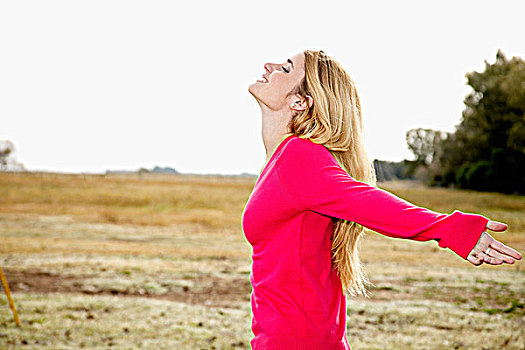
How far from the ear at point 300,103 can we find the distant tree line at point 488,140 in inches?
1287

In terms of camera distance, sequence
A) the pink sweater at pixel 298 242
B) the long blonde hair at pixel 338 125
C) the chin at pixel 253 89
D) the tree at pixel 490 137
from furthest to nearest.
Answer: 1. the tree at pixel 490 137
2. the chin at pixel 253 89
3. the long blonde hair at pixel 338 125
4. the pink sweater at pixel 298 242

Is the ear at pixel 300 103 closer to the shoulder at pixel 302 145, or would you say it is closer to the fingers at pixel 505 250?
the shoulder at pixel 302 145

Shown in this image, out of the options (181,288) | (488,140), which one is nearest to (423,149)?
(488,140)

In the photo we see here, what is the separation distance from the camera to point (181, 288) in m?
9.58

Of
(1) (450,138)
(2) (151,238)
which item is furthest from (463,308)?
(1) (450,138)

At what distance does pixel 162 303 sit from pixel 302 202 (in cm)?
697

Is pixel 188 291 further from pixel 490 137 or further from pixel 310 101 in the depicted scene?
pixel 490 137

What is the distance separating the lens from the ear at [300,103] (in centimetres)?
194

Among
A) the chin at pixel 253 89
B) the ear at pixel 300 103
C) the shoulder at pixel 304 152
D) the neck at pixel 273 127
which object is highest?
the chin at pixel 253 89

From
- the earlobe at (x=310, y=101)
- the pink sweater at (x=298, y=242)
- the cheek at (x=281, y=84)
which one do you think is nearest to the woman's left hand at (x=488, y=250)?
the pink sweater at (x=298, y=242)

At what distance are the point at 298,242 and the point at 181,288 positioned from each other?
805cm

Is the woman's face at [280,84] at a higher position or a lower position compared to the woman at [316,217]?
higher

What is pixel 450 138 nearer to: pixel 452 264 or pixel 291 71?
pixel 452 264

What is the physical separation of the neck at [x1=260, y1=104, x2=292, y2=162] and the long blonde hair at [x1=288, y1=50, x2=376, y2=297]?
2.4 inches
